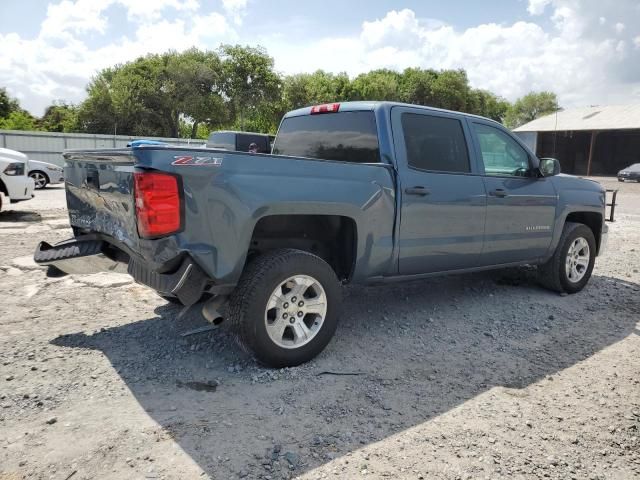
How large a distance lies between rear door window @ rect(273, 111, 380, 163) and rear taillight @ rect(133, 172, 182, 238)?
1.80 m

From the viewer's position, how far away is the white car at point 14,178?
9461 millimetres

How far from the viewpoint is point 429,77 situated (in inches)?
2108

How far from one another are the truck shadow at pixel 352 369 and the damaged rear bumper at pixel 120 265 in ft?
1.99

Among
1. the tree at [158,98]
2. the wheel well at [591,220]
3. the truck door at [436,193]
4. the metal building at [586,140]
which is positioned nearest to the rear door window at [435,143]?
the truck door at [436,193]

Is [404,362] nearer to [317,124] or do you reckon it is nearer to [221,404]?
[221,404]

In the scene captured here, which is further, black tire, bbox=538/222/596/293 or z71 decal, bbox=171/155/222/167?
black tire, bbox=538/222/596/293

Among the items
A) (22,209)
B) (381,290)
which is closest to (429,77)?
(22,209)

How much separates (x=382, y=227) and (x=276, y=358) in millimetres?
1281

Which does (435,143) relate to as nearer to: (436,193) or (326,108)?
(436,193)

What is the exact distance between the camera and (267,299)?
3439 mm

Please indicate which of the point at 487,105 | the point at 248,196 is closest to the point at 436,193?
the point at 248,196

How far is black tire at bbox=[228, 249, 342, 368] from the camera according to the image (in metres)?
3.39

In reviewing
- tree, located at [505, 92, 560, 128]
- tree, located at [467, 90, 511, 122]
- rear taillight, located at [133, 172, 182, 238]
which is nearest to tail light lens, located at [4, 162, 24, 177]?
rear taillight, located at [133, 172, 182, 238]

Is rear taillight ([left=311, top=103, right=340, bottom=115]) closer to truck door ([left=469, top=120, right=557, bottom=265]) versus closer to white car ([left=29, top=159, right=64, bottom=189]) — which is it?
truck door ([left=469, top=120, right=557, bottom=265])
